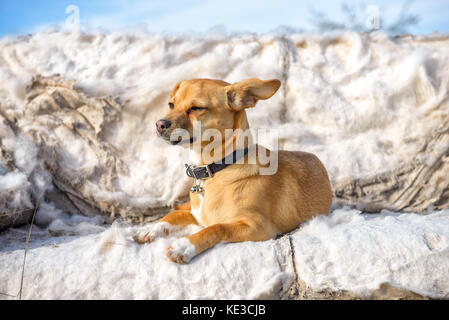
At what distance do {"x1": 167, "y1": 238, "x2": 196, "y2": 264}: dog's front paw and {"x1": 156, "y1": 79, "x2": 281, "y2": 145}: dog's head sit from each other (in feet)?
1.94

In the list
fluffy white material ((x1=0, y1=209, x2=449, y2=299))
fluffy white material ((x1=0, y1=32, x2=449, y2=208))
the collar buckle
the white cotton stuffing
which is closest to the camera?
fluffy white material ((x1=0, y1=209, x2=449, y2=299))

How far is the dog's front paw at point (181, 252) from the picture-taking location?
6.60ft

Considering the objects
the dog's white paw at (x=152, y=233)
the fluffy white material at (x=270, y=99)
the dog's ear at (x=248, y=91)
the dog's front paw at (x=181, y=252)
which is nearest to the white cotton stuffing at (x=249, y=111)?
the fluffy white material at (x=270, y=99)

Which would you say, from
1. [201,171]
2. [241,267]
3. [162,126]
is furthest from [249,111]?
[241,267]

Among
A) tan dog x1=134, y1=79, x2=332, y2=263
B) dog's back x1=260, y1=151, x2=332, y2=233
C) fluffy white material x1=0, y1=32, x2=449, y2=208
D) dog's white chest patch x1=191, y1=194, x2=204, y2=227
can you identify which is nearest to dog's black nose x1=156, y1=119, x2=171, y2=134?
tan dog x1=134, y1=79, x2=332, y2=263

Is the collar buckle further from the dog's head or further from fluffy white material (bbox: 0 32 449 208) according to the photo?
fluffy white material (bbox: 0 32 449 208)

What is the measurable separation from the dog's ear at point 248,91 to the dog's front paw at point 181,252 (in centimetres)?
86

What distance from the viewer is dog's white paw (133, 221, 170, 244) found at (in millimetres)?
2371

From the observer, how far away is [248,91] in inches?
96.5

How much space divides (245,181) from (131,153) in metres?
1.30

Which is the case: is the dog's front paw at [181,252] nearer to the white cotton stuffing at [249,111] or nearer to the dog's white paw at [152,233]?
the dog's white paw at [152,233]

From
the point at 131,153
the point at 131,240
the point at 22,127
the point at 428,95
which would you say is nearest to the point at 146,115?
the point at 131,153

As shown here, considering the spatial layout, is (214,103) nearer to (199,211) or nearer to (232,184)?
(232,184)

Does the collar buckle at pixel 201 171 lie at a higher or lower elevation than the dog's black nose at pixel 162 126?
lower
